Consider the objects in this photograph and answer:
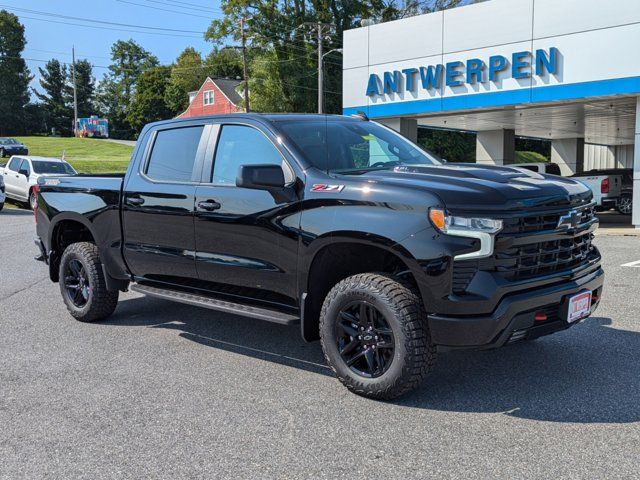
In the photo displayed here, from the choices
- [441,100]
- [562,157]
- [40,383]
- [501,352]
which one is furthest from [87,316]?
[562,157]

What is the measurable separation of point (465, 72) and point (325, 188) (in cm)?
1523

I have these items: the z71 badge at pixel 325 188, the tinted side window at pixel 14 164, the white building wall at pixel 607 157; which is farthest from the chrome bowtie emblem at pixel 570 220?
the white building wall at pixel 607 157

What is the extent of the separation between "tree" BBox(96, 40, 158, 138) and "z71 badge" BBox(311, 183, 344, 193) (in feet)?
387

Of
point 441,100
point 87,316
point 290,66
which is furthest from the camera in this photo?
point 290,66

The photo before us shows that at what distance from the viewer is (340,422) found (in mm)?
4035

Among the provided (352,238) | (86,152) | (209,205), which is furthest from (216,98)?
(352,238)

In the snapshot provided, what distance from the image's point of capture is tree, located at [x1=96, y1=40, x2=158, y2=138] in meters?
121

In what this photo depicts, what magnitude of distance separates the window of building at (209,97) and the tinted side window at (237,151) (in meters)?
68.3

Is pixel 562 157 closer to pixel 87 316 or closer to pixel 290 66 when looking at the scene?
pixel 290 66

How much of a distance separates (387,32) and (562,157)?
18.0m

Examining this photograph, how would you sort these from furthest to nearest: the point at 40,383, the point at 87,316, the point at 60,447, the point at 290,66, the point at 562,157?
the point at 290,66 → the point at 562,157 → the point at 87,316 → the point at 40,383 → the point at 60,447

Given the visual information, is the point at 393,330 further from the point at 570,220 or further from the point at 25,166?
→ the point at 25,166

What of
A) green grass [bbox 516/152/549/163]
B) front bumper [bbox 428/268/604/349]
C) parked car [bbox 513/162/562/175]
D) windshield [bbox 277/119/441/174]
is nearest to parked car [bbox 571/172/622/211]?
parked car [bbox 513/162/562/175]

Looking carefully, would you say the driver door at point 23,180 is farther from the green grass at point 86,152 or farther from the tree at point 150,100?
the tree at point 150,100
